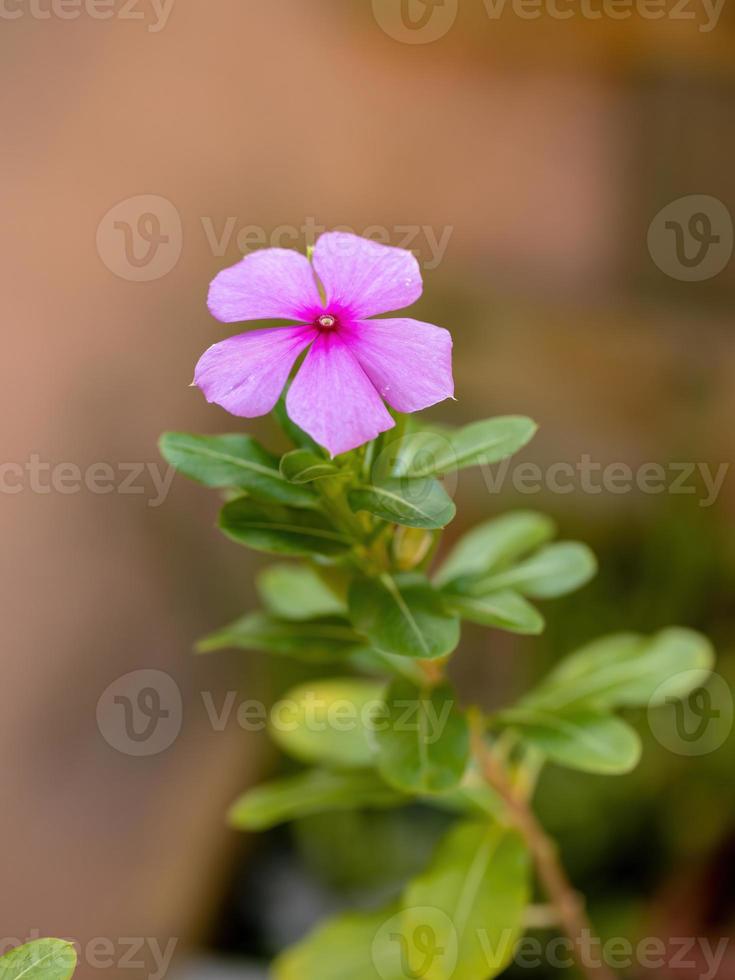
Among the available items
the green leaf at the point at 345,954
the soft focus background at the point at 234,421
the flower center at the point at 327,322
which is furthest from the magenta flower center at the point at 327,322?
the soft focus background at the point at 234,421

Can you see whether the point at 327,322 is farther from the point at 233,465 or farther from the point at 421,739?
the point at 421,739

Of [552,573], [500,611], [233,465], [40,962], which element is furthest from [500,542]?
[40,962]

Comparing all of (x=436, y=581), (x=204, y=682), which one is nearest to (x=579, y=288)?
(x=204, y=682)

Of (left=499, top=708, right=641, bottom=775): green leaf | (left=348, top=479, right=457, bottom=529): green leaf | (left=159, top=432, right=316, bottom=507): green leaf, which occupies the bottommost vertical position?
(left=499, top=708, right=641, bottom=775): green leaf

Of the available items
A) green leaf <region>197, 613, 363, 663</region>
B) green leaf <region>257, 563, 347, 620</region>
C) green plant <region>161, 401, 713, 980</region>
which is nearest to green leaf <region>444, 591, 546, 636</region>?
green plant <region>161, 401, 713, 980</region>

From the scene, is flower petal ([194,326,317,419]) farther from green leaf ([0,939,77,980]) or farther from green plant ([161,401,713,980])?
green leaf ([0,939,77,980])

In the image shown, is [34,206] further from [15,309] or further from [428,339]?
[428,339]

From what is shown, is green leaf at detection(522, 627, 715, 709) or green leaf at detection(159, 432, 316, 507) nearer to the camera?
green leaf at detection(159, 432, 316, 507)
